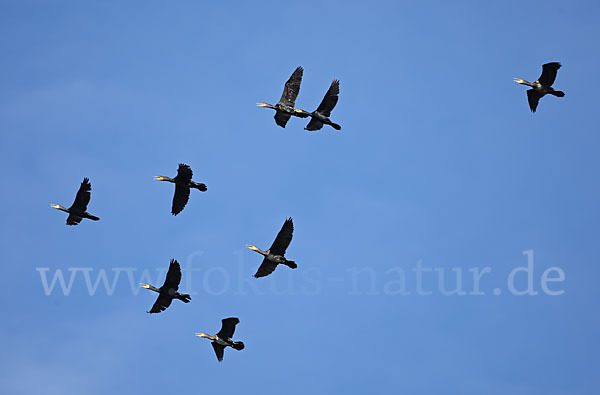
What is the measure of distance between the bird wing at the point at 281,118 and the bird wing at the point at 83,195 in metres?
11.4

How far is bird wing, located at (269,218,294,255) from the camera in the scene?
64125 millimetres

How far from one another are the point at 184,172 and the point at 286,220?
641 cm

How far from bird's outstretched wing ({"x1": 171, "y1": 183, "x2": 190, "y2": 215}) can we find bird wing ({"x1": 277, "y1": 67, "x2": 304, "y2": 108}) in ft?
25.2

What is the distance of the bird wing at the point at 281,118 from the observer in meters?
69.1

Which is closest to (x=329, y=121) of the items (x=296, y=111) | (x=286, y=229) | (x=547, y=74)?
(x=296, y=111)

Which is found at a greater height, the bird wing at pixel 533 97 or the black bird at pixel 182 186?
the bird wing at pixel 533 97

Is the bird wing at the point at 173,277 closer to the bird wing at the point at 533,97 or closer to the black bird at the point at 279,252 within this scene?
the black bird at the point at 279,252

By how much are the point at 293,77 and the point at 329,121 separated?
3.30 metres

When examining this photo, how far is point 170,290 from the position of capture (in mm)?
64750

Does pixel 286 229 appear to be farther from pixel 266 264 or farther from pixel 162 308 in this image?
pixel 162 308

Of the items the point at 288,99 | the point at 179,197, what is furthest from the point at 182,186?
the point at 288,99

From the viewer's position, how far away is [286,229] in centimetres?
6412

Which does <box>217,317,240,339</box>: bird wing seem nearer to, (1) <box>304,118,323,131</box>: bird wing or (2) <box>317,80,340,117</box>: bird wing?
(1) <box>304,118,323,131</box>: bird wing

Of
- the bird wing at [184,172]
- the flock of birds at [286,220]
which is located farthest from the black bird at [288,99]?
the bird wing at [184,172]
